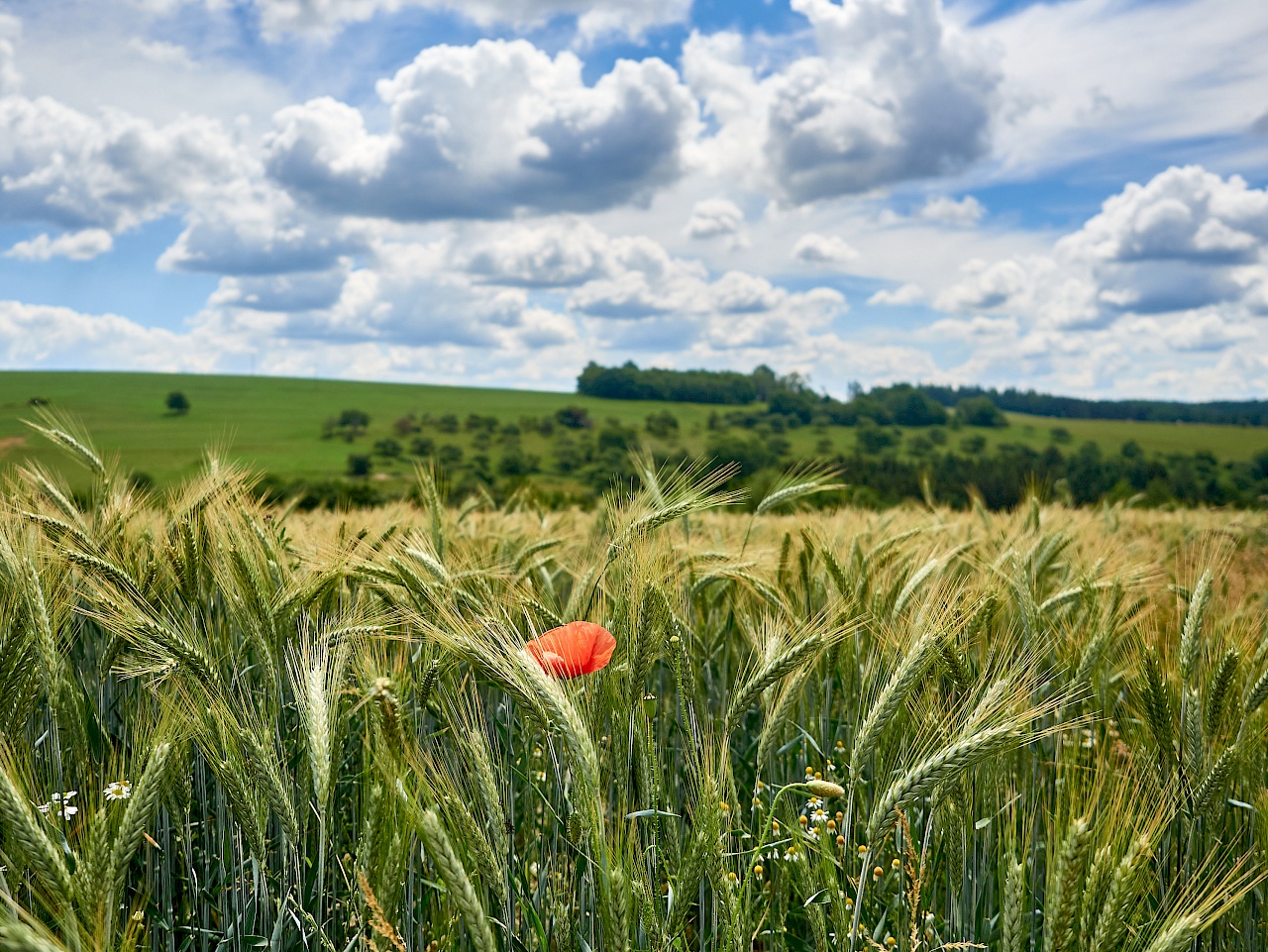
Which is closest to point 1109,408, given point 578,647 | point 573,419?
point 573,419

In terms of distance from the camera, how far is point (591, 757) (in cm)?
151

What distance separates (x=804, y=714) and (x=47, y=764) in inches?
106

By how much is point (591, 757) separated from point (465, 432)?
105 meters

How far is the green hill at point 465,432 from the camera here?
3307 inches

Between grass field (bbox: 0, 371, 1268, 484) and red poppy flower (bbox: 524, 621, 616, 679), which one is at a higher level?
grass field (bbox: 0, 371, 1268, 484)

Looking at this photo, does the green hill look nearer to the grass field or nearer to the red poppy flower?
the grass field

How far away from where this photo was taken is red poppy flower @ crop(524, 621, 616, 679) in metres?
1.96

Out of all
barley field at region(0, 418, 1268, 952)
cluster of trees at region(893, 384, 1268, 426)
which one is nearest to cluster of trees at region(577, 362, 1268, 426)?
cluster of trees at region(893, 384, 1268, 426)

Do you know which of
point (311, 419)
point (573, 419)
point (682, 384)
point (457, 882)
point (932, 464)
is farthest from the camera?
point (682, 384)

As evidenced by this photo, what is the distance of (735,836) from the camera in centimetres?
280

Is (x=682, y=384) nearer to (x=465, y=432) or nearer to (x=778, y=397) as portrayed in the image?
(x=778, y=397)

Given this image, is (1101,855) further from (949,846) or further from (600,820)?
(600,820)

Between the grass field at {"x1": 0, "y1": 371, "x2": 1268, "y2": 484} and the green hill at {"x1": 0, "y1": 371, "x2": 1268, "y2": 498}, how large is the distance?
0.93 ft

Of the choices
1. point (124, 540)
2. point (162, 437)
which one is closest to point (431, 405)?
point (162, 437)
